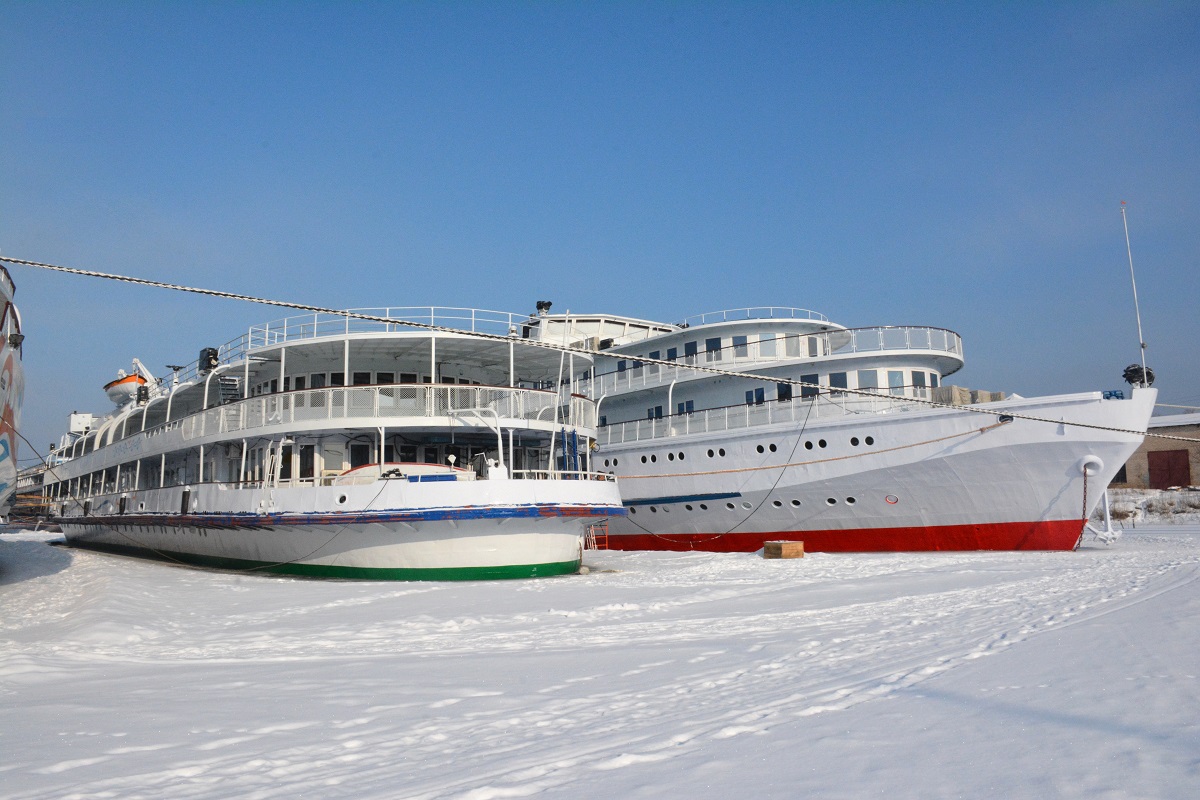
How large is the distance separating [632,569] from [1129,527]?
987 inches

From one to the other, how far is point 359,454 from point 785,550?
10441 millimetres

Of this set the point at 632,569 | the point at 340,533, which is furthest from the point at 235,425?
the point at 632,569

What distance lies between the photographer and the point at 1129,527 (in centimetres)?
3356

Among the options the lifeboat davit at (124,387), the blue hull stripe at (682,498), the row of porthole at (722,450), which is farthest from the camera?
the lifeboat davit at (124,387)

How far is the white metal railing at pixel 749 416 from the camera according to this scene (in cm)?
2142

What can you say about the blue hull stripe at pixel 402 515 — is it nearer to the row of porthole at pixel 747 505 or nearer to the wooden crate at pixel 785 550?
the wooden crate at pixel 785 550

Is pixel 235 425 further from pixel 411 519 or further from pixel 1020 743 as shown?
pixel 1020 743

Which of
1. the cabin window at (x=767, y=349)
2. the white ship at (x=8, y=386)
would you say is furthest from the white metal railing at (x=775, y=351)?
the white ship at (x=8, y=386)

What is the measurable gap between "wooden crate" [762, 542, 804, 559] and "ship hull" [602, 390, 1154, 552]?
2332 millimetres

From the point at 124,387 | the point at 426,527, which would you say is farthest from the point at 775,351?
the point at 124,387

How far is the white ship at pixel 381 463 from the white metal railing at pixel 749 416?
360 centimetres

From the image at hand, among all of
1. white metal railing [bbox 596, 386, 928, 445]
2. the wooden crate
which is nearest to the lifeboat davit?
white metal railing [bbox 596, 386, 928, 445]

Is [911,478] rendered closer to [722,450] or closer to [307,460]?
[722,450]

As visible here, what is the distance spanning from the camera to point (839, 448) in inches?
838
